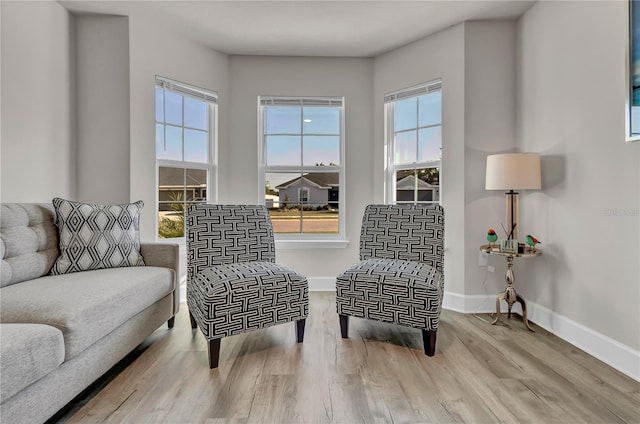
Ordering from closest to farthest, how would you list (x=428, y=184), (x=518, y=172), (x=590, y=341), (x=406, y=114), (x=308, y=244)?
(x=590, y=341), (x=518, y=172), (x=428, y=184), (x=406, y=114), (x=308, y=244)

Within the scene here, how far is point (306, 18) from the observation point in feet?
9.53

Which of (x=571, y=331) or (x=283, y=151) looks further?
(x=283, y=151)

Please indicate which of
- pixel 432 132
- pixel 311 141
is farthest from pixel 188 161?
pixel 432 132

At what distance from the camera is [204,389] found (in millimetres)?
1727

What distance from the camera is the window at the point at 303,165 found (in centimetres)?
367

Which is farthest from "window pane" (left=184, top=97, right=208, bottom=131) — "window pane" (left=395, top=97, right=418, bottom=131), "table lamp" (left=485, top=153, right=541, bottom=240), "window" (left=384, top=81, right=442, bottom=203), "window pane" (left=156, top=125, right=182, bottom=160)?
"table lamp" (left=485, top=153, right=541, bottom=240)

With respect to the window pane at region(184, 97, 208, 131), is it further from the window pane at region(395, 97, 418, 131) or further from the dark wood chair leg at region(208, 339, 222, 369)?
the dark wood chair leg at region(208, 339, 222, 369)

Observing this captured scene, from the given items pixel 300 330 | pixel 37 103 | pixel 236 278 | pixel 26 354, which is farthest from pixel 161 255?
pixel 37 103

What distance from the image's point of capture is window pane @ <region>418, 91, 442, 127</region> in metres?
3.24

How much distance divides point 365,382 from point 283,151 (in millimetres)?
→ 2528

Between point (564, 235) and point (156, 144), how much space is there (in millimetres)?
3415

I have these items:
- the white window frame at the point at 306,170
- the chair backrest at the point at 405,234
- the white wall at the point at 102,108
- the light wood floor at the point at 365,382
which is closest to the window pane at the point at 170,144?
the white wall at the point at 102,108

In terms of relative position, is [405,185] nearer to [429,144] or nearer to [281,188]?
[429,144]

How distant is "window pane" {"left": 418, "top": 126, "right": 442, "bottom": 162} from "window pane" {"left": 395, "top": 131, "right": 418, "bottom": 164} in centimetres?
7
